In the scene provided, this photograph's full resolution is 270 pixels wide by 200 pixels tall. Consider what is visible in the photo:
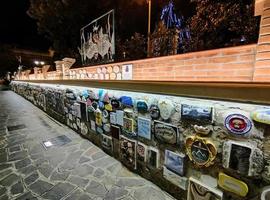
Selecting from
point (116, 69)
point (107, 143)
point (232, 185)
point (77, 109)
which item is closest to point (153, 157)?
point (232, 185)

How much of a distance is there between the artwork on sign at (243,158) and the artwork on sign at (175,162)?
2.31ft

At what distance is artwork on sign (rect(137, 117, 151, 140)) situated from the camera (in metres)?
3.22

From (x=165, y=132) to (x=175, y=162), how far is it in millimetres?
537

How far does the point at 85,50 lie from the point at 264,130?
18.4 feet

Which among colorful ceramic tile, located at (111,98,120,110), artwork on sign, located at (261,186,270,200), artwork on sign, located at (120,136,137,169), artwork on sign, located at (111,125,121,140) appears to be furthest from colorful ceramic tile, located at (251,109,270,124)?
artwork on sign, located at (111,125,121,140)

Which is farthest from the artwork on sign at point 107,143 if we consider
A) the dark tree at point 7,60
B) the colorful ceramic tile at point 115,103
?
the dark tree at point 7,60

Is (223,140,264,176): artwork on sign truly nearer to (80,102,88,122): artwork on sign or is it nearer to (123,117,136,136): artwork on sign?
(123,117,136,136): artwork on sign

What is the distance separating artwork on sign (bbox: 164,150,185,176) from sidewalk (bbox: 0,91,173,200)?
0.60 meters

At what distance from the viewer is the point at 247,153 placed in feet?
6.42

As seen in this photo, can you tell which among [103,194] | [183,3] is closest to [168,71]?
[103,194]

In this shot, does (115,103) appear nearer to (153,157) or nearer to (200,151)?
(153,157)

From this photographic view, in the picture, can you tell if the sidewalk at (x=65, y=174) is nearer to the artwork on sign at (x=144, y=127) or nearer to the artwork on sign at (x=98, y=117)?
the artwork on sign at (x=98, y=117)

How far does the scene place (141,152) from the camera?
351 centimetres

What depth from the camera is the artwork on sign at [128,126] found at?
361cm
